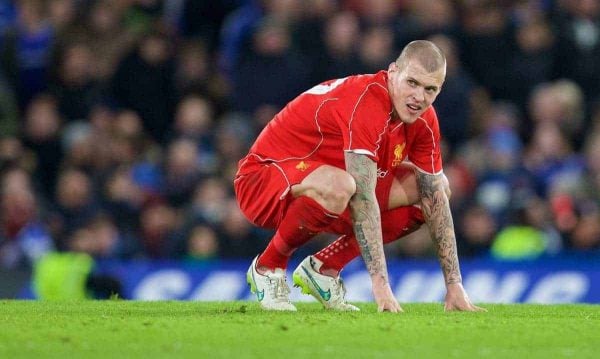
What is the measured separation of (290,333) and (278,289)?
4.85ft

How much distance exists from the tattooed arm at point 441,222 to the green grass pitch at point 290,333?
0.23 m

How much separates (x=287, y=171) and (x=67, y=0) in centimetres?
744

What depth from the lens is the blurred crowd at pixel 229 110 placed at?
40.0ft

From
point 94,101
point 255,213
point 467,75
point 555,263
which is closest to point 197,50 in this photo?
point 94,101

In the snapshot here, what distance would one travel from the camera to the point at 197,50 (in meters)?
14.4

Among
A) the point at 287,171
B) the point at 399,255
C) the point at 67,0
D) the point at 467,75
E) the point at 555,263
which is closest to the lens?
the point at 287,171

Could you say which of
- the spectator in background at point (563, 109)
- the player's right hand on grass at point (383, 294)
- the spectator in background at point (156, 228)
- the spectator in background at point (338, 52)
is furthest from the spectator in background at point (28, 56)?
the player's right hand on grass at point (383, 294)

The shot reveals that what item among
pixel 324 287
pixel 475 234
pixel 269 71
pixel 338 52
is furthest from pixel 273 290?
pixel 269 71

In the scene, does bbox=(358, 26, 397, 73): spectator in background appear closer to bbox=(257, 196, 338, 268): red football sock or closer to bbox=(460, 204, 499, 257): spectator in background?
bbox=(460, 204, 499, 257): spectator in background

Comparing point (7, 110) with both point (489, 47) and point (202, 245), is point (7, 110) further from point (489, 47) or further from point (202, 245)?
point (489, 47)

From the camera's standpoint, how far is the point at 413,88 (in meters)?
7.47

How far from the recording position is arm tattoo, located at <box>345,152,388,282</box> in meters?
7.37

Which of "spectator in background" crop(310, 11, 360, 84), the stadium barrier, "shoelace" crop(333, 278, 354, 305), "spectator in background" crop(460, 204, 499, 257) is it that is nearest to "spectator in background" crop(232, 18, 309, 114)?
"spectator in background" crop(310, 11, 360, 84)

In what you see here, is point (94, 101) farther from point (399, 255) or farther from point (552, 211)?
point (552, 211)
